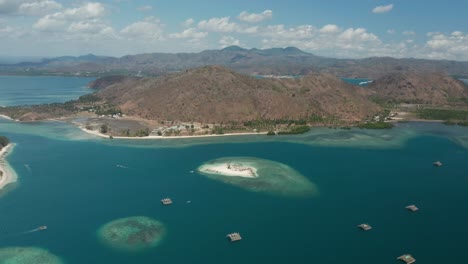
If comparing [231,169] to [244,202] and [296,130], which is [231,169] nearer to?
[244,202]

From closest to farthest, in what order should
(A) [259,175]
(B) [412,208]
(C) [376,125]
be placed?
1. (B) [412,208]
2. (A) [259,175]
3. (C) [376,125]

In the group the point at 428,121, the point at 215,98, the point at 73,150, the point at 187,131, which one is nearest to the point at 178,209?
the point at 73,150

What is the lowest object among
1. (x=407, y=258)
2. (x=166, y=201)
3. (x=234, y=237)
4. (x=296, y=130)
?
(x=407, y=258)

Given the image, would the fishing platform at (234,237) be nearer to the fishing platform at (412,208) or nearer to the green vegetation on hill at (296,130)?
the fishing platform at (412,208)

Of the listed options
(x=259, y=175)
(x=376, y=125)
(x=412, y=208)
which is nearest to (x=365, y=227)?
(x=412, y=208)

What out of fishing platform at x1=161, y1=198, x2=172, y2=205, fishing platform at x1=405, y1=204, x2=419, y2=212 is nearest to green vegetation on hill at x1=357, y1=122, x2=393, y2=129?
fishing platform at x1=405, y1=204, x2=419, y2=212

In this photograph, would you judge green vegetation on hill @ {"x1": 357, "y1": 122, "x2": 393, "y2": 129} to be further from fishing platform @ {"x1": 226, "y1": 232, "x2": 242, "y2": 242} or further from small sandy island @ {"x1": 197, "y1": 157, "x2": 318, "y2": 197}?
fishing platform @ {"x1": 226, "y1": 232, "x2": 242, "y2": 242}
